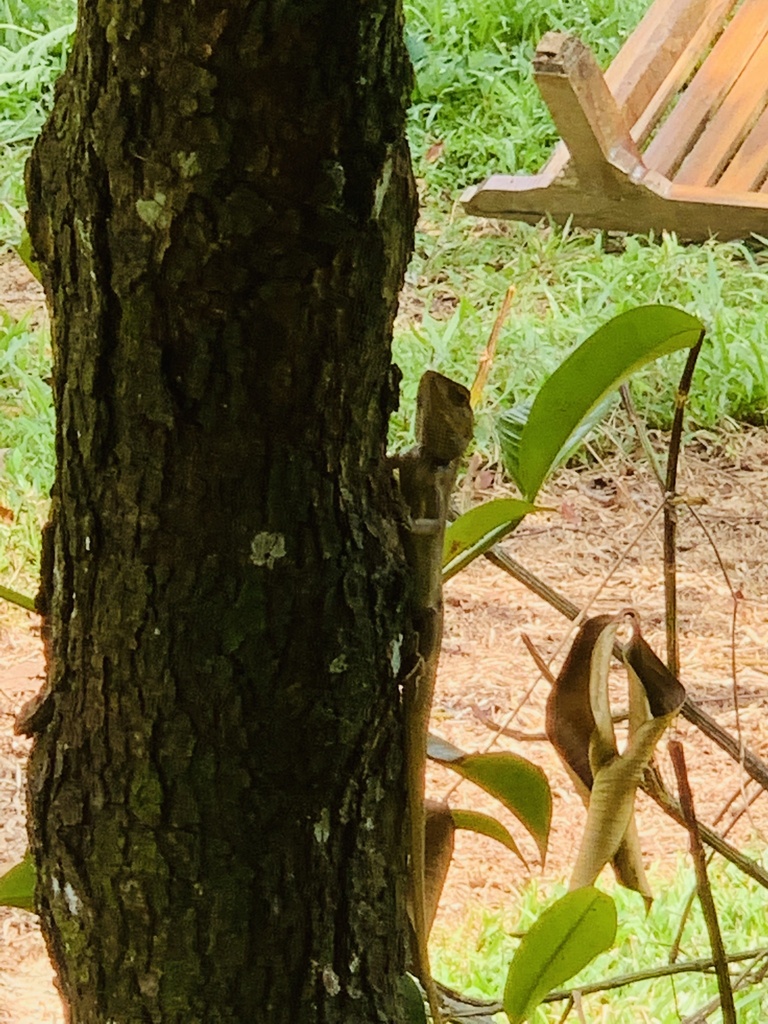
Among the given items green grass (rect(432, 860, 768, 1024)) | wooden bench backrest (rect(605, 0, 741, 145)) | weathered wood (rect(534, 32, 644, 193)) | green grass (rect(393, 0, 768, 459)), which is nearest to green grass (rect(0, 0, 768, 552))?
green grass (rect(393, 0, 768, 459))

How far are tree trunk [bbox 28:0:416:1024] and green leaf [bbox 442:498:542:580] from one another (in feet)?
0.27

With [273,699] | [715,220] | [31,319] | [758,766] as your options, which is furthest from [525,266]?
[273,699]

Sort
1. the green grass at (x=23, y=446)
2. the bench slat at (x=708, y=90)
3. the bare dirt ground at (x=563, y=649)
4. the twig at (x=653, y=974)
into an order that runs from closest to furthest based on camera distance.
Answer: the twig at (x=653, y=974), the bare dirt ground at (x=563, y=649), the green grass at (x=23, y=446), the bench slat at (x=708, y=90)

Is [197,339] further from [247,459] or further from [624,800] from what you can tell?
[624,800]

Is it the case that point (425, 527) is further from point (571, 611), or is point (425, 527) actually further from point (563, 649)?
point (563, 649)

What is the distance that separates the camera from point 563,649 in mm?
1175

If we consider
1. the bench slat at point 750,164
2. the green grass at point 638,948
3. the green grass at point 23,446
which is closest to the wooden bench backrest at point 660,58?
the bench slat at point 750,164

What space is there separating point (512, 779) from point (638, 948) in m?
0.69

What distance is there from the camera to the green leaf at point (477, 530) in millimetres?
656

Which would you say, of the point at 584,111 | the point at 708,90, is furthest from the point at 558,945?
the point at 708,90

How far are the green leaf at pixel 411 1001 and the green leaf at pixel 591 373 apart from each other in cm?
26

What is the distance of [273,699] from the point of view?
57 centimetres

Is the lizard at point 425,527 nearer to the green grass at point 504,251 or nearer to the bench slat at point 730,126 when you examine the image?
the green grass at point 504,251

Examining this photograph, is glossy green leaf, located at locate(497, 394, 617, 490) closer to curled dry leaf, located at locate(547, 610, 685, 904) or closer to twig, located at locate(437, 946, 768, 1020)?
curled dry leaf, located at locate(547, 610, 685, 904)
